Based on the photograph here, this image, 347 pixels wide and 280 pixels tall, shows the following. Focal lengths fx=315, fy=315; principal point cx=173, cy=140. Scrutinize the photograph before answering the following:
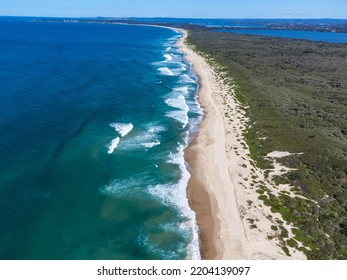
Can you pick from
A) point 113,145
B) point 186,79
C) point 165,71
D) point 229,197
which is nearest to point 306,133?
point 229,197

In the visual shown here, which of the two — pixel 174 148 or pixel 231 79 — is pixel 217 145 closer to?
pixel 174 148

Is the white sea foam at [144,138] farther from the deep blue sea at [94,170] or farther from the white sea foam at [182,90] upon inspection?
the white sea foam at [182,90]

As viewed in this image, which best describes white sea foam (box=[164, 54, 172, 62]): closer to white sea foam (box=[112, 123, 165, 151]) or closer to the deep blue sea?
the deep blue sea

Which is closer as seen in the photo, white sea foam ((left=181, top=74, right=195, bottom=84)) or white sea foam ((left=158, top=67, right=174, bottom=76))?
white sea foam ((left=181, top=74, right=195, bottom=84))

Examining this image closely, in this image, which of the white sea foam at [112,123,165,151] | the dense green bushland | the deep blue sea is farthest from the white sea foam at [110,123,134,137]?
the dense green bushland

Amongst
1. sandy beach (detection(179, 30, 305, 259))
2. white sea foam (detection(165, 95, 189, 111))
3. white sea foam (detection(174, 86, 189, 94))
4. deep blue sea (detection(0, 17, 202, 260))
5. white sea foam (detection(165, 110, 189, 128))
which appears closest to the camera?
sandy beach (detection(179, 30, 305, 259))

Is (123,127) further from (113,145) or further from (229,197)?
(229,197)

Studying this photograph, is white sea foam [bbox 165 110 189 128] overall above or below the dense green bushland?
below

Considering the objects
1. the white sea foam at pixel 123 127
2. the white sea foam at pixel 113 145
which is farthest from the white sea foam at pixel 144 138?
the white sea foam at pixel 123 127
